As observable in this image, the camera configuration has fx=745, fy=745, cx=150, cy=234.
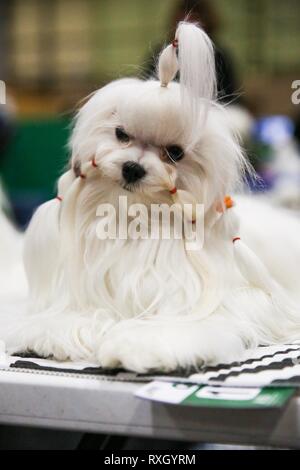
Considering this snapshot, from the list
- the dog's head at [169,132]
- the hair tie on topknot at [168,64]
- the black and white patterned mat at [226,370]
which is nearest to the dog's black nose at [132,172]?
the dog's head at [169,132]

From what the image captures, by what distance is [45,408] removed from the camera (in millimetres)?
997

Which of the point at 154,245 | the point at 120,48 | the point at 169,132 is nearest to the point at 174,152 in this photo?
the point at 169,132

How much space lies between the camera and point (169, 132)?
43.4 inches

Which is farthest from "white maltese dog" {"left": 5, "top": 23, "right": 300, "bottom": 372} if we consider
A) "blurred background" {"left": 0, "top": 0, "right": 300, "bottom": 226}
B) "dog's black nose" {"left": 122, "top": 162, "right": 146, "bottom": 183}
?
"blurred background" {"left": 0, "top": 0, "right": 300, "bottom": 226}

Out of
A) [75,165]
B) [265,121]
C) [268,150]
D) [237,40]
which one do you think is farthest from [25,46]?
[75,165]

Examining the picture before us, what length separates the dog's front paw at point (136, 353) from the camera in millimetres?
978

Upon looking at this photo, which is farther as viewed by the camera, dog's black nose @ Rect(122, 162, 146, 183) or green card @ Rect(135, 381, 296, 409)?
dog's black nose @ Rect(122, 162, 146, 183)

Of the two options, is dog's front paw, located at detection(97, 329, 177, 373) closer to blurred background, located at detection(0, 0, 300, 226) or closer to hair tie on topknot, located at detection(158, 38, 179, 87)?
hair tie on topknot, located at detection(158, 38, 179, 87)

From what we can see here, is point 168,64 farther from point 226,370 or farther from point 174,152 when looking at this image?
point 226,370

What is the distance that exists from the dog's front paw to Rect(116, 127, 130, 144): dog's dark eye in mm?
291

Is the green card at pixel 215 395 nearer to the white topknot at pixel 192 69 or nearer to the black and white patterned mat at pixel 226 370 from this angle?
the black and white patterned mat at pixel 226 370

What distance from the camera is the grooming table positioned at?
91 cm

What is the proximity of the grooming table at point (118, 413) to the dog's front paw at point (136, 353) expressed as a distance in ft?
0.06

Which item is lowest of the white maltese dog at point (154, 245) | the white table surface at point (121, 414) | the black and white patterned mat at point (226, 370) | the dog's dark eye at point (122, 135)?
the white table surface at point (121, 414)
